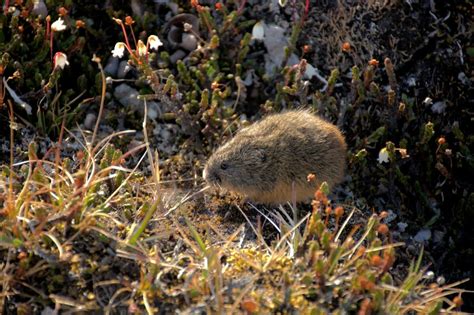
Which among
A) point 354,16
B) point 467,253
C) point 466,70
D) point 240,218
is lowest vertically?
point 467,253

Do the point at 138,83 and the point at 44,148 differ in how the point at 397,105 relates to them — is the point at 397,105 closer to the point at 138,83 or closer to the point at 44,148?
the point at 138,83

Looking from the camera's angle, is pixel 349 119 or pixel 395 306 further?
pixel 349 119

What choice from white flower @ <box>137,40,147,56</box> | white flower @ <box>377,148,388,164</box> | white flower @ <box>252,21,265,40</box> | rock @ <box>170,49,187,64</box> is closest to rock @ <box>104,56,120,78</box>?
rock @ <box>170,49,187,64</box>

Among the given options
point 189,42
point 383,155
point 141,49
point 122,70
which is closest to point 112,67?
point 122,70

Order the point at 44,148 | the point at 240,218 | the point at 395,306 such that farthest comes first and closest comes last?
1. the point at 44,148
2. the point at 240,218
3. the point at 395,306

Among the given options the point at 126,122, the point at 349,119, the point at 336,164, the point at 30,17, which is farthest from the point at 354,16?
the point at 30,17

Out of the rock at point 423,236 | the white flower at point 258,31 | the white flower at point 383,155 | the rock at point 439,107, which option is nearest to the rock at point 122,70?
the white flower at point 258,31
